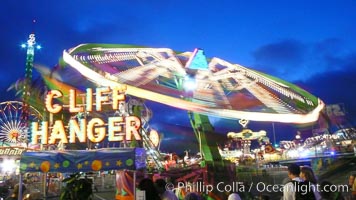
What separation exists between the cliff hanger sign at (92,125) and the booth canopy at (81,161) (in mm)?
10589

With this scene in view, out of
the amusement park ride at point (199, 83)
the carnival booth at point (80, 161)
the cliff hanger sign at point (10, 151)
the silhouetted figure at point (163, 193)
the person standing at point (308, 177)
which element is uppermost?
the amusement park ride at point (199, 83)

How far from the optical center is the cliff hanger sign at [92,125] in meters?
20.4

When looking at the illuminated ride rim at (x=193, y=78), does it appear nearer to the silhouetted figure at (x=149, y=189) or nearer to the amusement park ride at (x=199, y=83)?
the amusement park ride at (x=199, y=83)

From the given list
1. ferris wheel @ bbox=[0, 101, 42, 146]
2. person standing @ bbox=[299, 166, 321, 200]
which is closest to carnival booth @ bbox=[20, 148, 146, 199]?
person standing @ bbox=[299, 166, 321, 200]

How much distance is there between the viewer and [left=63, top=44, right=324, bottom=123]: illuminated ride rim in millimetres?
22031

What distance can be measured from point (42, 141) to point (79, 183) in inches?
624

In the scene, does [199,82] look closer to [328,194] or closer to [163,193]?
[328,194]

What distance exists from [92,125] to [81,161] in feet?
38.4

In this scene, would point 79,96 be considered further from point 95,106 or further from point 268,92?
point 268,92

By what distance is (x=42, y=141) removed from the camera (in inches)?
848

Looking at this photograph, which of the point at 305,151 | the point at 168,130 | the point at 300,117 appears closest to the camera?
the point at 300,117

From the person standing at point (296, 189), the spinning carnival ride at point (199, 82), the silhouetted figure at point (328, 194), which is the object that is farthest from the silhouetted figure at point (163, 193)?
the spinning carnival ride at point (199, 82)

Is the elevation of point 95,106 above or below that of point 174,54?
below

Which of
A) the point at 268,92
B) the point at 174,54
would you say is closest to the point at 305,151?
the point at 268,92
